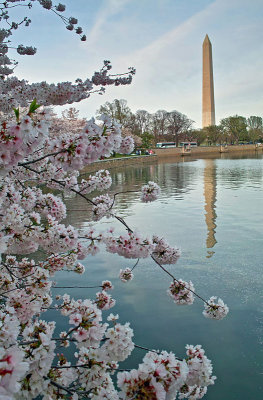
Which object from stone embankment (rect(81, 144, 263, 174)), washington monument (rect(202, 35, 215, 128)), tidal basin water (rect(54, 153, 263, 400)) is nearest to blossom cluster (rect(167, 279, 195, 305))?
tidal basin water (rect(54, 153, 263, 400))

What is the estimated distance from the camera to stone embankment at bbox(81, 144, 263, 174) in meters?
42.0

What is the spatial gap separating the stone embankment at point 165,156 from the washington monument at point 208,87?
24.7 ft

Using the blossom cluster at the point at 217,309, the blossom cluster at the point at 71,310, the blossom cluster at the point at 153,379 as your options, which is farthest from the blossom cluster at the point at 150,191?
the blossom cluster at the point at 153,379

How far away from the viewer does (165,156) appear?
78438mm

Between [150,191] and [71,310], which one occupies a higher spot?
[150,191]

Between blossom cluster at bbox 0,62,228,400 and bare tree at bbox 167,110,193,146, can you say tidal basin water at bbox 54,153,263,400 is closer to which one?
blossom cluster at bbox 0,62,228,400

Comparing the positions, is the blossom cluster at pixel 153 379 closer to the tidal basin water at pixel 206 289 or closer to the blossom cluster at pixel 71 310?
the blossom cluster at pixel 71 310

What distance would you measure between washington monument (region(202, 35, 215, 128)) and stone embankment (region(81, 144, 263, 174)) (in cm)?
752

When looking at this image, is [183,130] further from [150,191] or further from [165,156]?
[150,191]

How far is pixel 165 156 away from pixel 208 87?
18173 millimetres

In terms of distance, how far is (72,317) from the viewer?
218cm

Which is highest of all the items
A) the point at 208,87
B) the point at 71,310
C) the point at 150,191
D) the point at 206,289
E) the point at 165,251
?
the point at 208,87

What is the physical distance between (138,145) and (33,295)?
6904 centimetres

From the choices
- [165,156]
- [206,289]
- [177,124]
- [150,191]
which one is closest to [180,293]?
[150,191]
